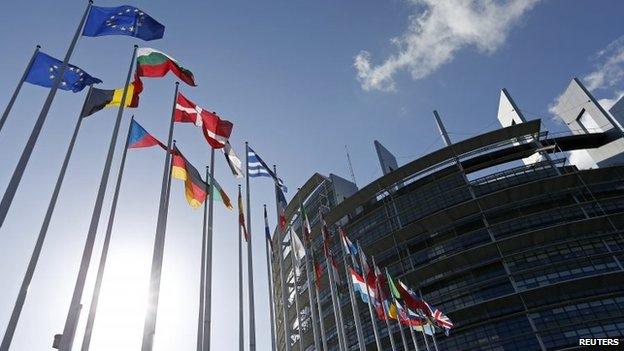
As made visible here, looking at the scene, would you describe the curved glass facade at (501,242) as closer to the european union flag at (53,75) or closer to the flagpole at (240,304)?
the flagpole at (240,304)

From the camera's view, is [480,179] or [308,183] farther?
[308,183]

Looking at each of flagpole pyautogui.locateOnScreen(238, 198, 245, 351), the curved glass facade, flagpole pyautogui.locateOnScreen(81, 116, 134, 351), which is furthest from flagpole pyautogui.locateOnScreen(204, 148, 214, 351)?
the curved glass facade

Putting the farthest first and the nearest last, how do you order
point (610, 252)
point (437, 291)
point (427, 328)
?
point (437, 291) < point (610, 252) < point (427, 328)

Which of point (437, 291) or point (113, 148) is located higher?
point (437, 291)

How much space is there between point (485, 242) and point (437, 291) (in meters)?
6.25

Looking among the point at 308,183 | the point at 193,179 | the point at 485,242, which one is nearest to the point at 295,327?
the point at 308,183

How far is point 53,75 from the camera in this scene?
1558 cm

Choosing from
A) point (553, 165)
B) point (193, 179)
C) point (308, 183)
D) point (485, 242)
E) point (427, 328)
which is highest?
point (308, 183)

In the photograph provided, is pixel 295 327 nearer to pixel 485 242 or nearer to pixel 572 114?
pixel 485 242

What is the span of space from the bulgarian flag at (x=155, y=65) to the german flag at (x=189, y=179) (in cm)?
289

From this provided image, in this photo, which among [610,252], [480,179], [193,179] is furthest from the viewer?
[480,179]

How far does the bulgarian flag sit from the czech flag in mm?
1924

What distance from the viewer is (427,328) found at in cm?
2958

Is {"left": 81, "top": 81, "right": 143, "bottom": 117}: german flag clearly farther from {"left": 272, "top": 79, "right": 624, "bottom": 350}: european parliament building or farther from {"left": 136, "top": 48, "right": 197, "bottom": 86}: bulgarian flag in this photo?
{"left": 272, "top": 79, "right": 624, "bottom": 350}: european parliament building
